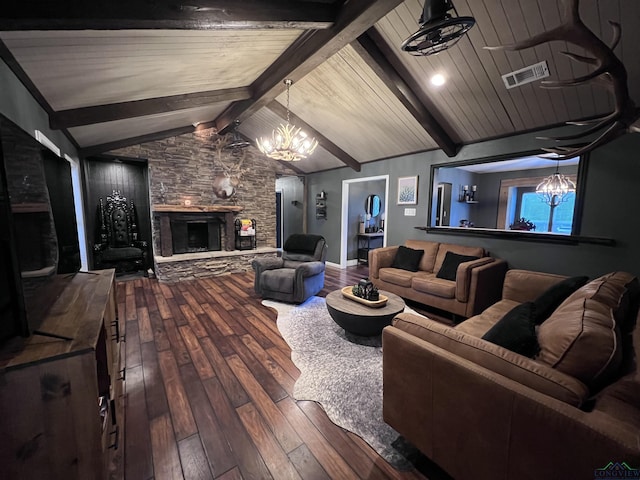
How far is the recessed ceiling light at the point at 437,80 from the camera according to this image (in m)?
3.04

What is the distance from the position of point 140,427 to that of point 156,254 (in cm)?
426

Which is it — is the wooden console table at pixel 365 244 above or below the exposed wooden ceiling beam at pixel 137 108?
below

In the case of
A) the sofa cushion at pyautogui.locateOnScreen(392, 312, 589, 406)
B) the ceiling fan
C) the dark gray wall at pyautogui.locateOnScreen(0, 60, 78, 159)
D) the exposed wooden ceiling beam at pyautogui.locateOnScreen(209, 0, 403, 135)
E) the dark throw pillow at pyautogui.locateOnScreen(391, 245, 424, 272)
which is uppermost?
the exposed wooden ceiling beam at pyautogui.locateOnScreen(209, 0, 403, 135)

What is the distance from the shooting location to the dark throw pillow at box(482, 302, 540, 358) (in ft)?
4.23

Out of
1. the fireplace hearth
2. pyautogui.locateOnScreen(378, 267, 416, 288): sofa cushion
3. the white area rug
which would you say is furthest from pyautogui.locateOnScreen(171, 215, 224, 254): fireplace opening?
pyautogui.locateOnScreen(378, 267, 416, 288): sofa cushion

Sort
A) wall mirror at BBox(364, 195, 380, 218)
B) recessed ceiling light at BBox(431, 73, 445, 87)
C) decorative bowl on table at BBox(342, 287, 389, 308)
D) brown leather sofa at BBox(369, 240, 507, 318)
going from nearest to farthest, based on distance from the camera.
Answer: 1. decorative bowl on table at BBox(342, 287, 389, 308)
2. recessed ceiling light at BBox(431, 73, 445, 87)
3. brown leather sofa at BBox(369, 240, 507, 318)
4. wall mirror at BBox(364, 195, 380, 218)

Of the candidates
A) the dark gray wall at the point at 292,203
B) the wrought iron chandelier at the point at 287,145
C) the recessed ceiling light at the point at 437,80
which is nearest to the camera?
the recessed ceiling light at the point at 437,80

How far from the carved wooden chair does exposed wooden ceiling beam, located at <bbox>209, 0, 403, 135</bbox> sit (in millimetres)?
3395

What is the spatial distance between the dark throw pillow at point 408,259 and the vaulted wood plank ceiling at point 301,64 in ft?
5.61

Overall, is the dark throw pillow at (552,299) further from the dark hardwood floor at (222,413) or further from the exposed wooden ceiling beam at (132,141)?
the exposed wooden ceiling beam at (132,141)

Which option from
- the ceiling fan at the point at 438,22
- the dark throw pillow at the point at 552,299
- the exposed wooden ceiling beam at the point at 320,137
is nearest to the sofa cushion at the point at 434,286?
the dark throw pillow at the point at 552,299

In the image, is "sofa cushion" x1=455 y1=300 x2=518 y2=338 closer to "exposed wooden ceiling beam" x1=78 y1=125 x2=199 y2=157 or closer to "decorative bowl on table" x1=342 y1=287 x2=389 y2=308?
"decorative bowl on table" x1=342 y1=287 x2=389 y2=308

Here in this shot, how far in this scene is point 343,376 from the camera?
7.40 feet

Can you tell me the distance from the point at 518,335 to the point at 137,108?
14.1 ft
